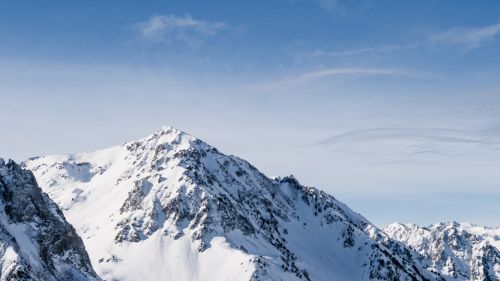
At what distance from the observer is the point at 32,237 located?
437ft

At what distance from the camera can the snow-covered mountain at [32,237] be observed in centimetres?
11594

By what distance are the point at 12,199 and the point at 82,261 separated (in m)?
27.8

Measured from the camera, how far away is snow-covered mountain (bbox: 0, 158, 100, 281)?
116 m

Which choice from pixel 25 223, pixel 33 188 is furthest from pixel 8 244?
pixel 33 188

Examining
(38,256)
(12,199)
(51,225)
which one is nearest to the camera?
(38,256)

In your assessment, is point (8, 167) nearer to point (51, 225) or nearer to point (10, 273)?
point (51, 225)

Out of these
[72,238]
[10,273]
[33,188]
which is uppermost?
[33,188]

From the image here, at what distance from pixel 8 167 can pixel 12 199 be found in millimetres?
10440

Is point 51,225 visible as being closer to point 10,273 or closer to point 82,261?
point 82,261

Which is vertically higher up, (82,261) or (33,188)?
(33,188)

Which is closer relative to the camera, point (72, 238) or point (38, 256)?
point (38, 256)

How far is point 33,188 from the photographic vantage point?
472 feet

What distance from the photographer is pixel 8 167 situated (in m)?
142

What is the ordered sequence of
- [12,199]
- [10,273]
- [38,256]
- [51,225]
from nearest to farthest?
[10,273] → [38,256] → [12,199] → [51,225]
